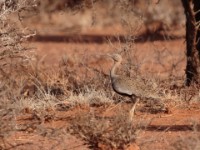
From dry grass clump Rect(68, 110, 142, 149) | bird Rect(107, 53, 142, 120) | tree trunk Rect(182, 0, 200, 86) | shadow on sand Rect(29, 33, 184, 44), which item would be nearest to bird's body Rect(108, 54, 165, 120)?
bird Rect(107, 53, 142, 120)

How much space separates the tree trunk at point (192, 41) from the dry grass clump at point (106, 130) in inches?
136

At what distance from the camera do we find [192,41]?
38.0 ft

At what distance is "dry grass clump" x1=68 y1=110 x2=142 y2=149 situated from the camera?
8.12 meters

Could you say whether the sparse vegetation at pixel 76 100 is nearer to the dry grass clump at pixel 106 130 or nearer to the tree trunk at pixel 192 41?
the dry grass clump at pixel 106 130

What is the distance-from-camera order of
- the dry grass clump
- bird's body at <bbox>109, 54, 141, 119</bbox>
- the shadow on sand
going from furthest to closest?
the shadow on sand, bird's body at <bbox>109, 54, 141, 119</bbox>, the dry grass clump

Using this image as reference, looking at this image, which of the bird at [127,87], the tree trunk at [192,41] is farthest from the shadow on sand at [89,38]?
the bird at [127,87]

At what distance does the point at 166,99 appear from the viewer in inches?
429

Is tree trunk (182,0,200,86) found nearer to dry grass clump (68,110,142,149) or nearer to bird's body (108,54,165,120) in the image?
bird's body (108,54,165,120)

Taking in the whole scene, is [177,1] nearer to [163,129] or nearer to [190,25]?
[190,25]

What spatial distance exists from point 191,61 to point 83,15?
577 inches

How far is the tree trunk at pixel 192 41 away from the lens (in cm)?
1127

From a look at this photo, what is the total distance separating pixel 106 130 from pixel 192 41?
3884 millimetres

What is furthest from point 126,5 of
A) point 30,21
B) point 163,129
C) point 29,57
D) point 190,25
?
point 30,21

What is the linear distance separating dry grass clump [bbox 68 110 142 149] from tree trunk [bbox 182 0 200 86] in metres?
3.47
